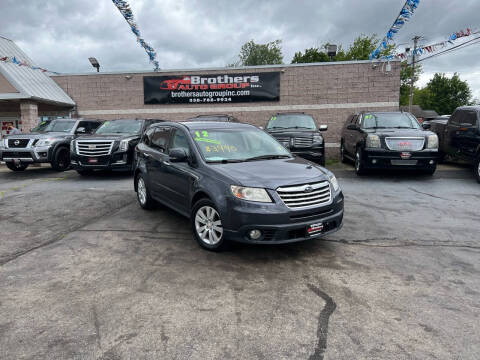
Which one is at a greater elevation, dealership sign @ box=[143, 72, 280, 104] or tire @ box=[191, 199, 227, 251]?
dealership sign @ box=[143, 72, 280, 104]

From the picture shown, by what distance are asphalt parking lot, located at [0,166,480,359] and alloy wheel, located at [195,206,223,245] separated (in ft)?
0.78

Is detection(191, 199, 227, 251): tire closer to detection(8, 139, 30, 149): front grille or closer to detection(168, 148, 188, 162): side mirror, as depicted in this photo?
detection(168, 148, 188, 162): side mirror

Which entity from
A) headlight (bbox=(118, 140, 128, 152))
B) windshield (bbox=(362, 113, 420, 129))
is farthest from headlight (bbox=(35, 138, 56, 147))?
windshield (bbox=(362, 113, 420, 129))

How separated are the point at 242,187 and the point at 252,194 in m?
0.14

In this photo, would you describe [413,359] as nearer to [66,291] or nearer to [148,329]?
[148,329]

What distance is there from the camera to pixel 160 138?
19.8ft

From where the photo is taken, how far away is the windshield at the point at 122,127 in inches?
415

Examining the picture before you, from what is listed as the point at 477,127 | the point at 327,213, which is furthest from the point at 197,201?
the point at 477,127

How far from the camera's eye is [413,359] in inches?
93.7

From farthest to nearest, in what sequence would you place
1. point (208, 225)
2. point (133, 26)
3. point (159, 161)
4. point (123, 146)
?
point (133, 26) < point (123, 146) < point (159, 161) < point (208, 225)

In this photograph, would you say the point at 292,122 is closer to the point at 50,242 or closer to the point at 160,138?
the point at 160,138

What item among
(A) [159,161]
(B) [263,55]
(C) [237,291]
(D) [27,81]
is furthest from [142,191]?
(B) [263,55]

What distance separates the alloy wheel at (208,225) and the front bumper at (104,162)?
5.96 metres

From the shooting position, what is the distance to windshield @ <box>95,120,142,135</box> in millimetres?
10531
